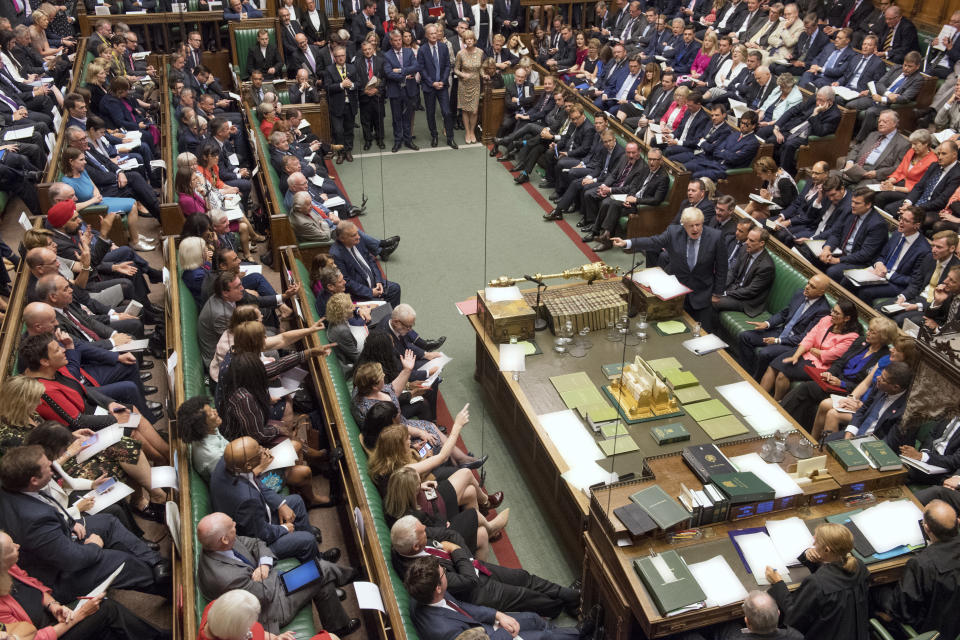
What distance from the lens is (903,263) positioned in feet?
19.0

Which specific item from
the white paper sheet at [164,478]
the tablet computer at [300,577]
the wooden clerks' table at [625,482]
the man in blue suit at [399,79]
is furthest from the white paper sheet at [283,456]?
the man in blue suit at [399,79]

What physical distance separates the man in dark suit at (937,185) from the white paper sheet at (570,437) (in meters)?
3.61

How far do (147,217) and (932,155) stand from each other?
668 cm

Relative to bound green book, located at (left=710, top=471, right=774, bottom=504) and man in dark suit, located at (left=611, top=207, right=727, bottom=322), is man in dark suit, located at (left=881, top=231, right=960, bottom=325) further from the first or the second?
bound green book, located at (left=710, top=471, right=774, bottom=504)

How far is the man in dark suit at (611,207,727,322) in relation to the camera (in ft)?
18.6

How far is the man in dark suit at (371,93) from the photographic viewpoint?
984cm

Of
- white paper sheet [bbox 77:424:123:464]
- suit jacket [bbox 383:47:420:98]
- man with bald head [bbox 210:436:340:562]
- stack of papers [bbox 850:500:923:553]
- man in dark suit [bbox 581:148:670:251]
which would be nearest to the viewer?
man with bald head [bbox 210:436:340:562]

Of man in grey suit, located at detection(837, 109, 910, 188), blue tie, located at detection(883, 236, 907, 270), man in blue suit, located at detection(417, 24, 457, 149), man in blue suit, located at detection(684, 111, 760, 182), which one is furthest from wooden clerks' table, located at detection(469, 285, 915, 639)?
man in blue suit, located at detection(417, 24, 457, 149)

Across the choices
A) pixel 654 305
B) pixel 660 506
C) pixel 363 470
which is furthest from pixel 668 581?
Answer: pixel 654 305

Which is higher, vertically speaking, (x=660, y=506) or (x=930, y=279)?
(x=930, y=279)

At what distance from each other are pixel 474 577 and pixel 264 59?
8657 millimetres

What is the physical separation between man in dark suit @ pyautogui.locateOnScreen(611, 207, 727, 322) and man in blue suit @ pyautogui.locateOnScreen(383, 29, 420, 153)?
16.5 ft

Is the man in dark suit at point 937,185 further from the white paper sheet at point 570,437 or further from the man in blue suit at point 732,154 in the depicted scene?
the white paper sheet at point 570,437

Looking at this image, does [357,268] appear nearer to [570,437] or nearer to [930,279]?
[570,437]
